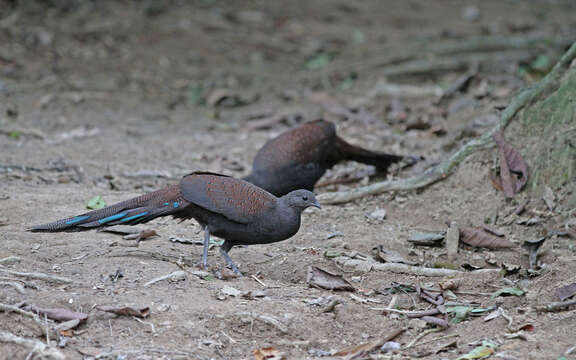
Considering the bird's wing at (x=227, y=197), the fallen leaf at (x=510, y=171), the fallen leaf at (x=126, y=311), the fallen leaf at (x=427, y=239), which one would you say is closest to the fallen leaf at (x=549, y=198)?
the fallen leaf at (x=510, y=171)

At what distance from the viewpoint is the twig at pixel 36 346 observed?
11.2 feet

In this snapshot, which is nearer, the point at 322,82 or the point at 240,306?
the point at 240,306

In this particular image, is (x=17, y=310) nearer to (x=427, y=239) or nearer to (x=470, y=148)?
(x=427, y=239)

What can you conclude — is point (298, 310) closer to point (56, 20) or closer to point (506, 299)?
point (506, 299)

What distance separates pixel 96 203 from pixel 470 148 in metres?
3.31

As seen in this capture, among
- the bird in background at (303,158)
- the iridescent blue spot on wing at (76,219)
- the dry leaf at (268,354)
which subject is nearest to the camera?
the dry leaf at (268,354)

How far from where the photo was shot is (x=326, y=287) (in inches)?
186

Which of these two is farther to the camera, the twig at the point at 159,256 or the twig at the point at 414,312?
the twig at the point at 159,256

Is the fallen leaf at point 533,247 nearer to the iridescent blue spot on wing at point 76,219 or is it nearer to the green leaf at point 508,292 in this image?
the green leaf at point 508,292

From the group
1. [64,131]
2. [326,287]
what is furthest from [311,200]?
[64,131]

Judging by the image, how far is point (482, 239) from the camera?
5.60 meters

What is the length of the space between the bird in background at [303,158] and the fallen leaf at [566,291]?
3.29 meters

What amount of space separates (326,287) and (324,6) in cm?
1033

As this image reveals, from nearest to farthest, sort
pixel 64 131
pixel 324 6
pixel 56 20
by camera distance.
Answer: pixel 64 131
pixel 56 20
pixel 324 6
